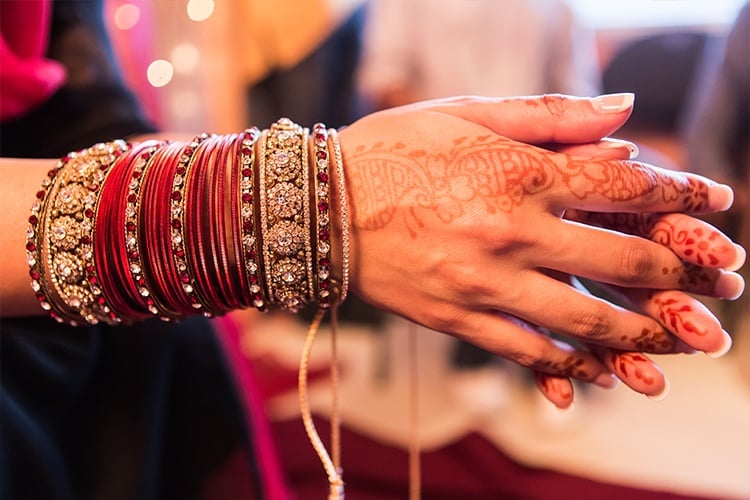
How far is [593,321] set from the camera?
19.0 inches

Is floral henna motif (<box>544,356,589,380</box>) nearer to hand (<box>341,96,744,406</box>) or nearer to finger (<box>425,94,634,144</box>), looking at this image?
hand (<box>341,96,744,406</box>)

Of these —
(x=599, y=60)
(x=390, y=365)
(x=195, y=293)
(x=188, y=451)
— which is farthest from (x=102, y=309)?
(x=599, y=60)

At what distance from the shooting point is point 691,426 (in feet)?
3.09

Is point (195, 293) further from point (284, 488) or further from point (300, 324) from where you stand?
point (300, 324)

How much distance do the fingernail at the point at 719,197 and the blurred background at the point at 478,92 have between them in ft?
0.61

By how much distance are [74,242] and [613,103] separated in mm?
432

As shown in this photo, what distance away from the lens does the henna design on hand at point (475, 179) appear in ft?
1.51

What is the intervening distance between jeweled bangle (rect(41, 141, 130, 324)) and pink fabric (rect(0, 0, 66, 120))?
258 millimetres

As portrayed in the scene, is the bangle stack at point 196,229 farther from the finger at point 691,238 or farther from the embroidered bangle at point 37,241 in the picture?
the finger at point 691,238

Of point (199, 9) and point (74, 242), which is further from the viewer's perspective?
point (199, 9)

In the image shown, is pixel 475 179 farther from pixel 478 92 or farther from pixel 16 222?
pixel 478 92

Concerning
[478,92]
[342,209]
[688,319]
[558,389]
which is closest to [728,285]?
[688,319]

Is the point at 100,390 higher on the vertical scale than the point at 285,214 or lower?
lower

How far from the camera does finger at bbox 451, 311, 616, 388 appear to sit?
0.50 metres
